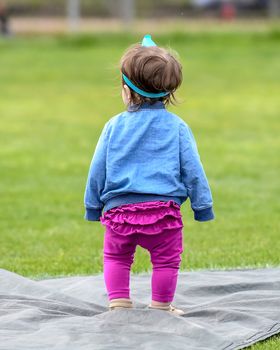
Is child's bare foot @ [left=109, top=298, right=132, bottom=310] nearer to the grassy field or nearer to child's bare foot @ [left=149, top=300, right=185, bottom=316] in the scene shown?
child's bare foot @ [left=149, top=300, right=185, bottom=316]

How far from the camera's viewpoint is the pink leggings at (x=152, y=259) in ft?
16.2

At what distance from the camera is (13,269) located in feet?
21.7

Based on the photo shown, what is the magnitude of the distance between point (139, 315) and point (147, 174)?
2.20 feet

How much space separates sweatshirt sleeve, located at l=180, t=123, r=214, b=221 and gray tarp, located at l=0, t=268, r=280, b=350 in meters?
0.55

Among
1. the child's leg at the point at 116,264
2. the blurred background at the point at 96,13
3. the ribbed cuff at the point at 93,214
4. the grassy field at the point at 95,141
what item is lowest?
the blurred background at the point at 96,13

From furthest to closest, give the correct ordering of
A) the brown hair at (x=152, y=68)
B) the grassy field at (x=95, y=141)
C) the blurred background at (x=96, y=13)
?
the blurred background at (x=96, y=13) < the grassy field at (x=95, y=141) < the brown hair at (x=152, y=68)

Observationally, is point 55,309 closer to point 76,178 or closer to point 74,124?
point 76,178

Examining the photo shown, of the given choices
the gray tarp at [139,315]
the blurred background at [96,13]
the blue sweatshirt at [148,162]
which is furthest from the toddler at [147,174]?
the blurred background at [96,13]

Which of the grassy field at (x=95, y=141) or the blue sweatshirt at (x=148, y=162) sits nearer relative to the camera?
the blue sweatshirt at (x=148, y=162)

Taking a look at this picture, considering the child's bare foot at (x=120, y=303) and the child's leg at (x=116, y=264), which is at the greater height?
the child's leg at (x=116, y=264)

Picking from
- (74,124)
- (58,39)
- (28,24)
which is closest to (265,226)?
(74,124)

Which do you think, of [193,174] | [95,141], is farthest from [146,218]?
[95,141]

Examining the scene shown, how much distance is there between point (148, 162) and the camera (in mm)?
4930

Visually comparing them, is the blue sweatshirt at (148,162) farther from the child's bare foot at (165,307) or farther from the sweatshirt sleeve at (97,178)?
the child's bare foot at (165,307)
